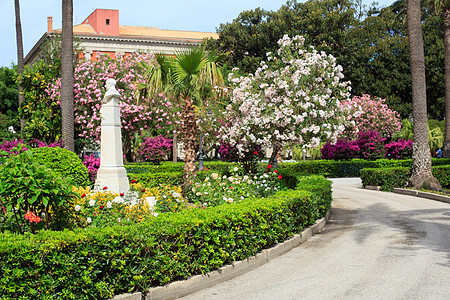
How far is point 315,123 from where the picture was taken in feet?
53.5

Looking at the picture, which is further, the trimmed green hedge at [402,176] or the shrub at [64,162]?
the trimmed green hedge at [402,176]

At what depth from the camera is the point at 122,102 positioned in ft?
97.9

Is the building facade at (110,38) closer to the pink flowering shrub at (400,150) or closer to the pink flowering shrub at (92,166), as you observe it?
the pink flowering shrub at (400,150)

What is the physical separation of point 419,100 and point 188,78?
9209 millimetres

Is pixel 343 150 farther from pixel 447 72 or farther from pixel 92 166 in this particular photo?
pixel 92 166

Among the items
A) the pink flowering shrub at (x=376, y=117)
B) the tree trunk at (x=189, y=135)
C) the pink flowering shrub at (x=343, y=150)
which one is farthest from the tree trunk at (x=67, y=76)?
the pink flowering shrub at (x=376, y=117)

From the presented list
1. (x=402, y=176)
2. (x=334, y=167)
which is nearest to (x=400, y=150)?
(x=334, y=167)

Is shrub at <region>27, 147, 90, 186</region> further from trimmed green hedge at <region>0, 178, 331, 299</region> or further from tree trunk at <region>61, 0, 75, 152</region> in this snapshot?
trimmed green hedge at <region>0, 178, 331, 299</region>

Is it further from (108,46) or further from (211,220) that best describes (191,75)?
(108,46)

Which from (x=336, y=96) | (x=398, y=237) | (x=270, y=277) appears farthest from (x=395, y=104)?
(x=270, y=277)

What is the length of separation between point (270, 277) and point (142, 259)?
218cm

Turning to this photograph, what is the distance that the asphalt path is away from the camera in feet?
20.8

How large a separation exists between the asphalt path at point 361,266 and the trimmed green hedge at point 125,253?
0.46m

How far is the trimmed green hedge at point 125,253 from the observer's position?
197 inches
